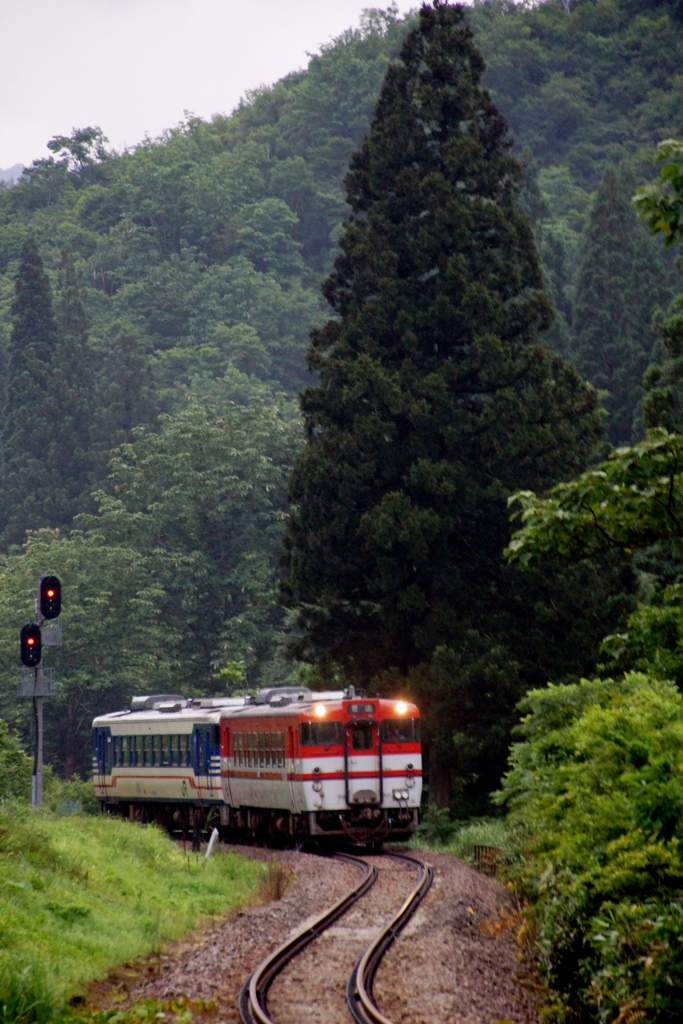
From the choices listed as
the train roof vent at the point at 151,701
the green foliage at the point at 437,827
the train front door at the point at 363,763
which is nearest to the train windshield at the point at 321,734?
the train front door at the point at 363,763

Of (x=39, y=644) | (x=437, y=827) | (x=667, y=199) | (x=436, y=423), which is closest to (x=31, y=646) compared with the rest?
(x=39, y=644)

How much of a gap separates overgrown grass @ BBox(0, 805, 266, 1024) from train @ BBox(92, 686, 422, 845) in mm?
2577

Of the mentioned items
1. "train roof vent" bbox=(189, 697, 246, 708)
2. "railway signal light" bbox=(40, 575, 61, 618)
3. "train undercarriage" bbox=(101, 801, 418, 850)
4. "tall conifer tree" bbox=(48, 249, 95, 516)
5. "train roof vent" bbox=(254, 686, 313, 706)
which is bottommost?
"train undercarriage" bbox=(101, 801, 418, 850)

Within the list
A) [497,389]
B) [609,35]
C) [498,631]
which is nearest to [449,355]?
[497,389]

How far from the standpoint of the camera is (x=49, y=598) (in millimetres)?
25109

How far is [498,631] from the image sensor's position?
107ft

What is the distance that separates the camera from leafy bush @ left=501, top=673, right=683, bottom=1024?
8984 mm

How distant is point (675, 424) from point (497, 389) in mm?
8720

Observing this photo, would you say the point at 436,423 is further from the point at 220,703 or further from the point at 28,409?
the point at 28,409

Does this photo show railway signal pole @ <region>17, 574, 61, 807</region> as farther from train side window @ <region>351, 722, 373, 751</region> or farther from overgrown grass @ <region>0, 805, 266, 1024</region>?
train side window @ <region>351, 722, 373, 751</region>

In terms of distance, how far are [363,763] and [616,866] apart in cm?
1590

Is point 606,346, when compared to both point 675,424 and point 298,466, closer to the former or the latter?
point 298,466

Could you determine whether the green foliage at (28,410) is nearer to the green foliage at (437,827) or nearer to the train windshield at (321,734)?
the green foliage at (437,827)

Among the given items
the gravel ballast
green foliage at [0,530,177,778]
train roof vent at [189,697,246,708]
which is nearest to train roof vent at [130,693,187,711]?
train roof vent at [189,697,246,708]
